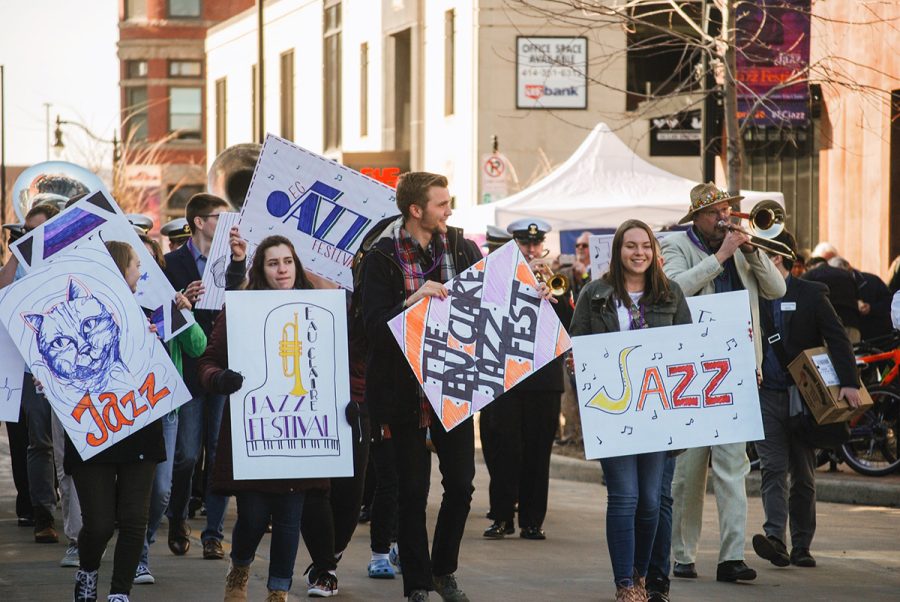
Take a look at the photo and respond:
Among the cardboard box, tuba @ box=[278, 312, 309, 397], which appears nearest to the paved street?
the cardboard box

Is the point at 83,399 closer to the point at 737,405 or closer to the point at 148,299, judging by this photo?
the point at 148,299

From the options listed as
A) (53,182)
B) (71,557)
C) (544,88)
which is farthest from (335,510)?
(544,88)

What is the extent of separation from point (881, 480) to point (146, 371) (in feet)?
24.4

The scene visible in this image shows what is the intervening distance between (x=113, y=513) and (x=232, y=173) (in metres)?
7.10

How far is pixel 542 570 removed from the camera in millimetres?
9211

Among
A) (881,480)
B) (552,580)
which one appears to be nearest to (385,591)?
(552,580)

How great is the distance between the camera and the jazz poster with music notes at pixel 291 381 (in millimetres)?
7324

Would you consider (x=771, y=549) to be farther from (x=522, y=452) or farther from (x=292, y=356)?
(x=292, y=356)

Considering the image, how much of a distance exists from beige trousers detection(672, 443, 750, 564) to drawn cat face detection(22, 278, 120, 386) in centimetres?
322

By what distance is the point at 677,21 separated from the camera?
34.3 meters

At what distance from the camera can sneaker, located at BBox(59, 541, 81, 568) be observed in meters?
9.13

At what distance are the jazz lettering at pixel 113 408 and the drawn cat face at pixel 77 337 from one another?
0.12 m

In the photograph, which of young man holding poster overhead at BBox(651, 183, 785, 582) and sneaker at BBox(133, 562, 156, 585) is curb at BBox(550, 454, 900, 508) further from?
sneaker at BBox(133, 562, 156, 585)

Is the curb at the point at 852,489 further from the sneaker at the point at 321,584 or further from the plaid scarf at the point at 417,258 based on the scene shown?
the plaid scarf at the point at 417,258
